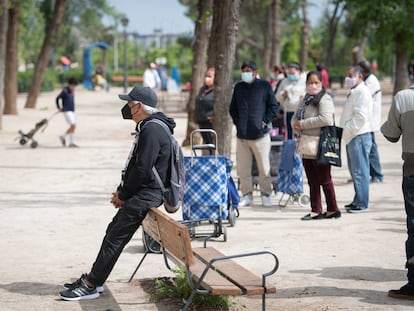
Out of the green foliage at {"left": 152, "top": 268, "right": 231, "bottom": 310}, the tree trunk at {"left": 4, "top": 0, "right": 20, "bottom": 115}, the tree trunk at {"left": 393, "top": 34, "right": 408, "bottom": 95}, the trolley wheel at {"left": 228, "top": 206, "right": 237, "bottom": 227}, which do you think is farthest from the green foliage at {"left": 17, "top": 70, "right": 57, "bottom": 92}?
the green foliage at {"left": 152, "top": 268, "right": 231, "bottom": 310}

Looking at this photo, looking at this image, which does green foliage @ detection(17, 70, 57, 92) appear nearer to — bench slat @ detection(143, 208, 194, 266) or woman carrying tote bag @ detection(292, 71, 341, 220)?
woman carrying tote bag @ detection(292, 71, 341, 220)

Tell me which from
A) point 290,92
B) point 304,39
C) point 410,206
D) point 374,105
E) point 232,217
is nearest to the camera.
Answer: point 410,206

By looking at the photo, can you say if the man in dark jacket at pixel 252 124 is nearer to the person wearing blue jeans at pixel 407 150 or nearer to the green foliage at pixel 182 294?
the green foliage at pixel 182 294

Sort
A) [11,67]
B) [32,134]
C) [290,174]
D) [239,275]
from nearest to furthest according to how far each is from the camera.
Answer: [239,275], [290,174], [32,134], [11,67]

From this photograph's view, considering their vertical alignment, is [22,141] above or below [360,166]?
below

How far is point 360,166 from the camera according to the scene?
12.8 metres

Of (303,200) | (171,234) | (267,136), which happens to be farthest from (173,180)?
(303,200)

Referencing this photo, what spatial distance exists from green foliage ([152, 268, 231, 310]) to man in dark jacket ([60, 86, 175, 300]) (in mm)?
482

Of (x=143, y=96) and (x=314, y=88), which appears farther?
(x=314, y=88)

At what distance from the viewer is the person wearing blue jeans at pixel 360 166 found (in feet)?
41.8

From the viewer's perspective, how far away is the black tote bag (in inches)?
472

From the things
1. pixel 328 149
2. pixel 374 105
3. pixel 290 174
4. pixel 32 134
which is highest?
pixel 374 105

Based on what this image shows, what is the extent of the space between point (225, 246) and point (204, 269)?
10.4 ft

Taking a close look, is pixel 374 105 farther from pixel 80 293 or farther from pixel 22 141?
pixel 22 141
